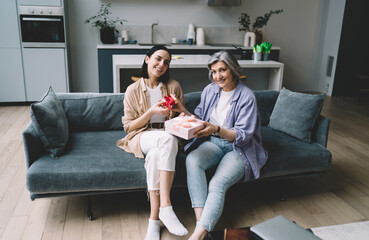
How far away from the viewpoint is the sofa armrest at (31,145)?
1969 mm

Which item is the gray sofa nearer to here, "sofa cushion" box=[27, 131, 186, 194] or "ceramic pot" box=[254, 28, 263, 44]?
"sofa cushion" box=[27, 131, 186, 194]

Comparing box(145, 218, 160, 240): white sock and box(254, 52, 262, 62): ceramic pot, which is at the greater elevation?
box(254, 52, 262, 62): ceramic pot

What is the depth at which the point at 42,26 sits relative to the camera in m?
4.45

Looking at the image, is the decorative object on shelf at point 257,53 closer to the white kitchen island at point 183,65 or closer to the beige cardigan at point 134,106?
the white kitchen island at point 183,65

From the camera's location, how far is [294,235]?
4.15 feet

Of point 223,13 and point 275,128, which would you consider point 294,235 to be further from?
point 223,13

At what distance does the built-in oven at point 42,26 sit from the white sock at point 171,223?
3462 millimetres

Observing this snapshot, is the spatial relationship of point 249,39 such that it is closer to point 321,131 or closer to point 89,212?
point 321,131

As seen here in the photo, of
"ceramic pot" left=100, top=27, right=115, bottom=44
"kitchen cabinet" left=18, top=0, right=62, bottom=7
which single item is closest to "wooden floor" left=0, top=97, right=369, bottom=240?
"kitchen cabinet" left=18, top=0, right=62, bottom=7

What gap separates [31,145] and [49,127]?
0.49ft

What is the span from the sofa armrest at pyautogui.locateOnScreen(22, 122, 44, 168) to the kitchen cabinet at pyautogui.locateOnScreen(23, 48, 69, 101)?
281 centimetres

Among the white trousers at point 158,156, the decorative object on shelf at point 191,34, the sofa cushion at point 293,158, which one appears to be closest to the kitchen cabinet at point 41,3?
the decorative object on shelf at point 191,34

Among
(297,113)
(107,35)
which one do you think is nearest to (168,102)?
(297,113)

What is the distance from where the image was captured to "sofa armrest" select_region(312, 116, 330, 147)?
246 centimetres
